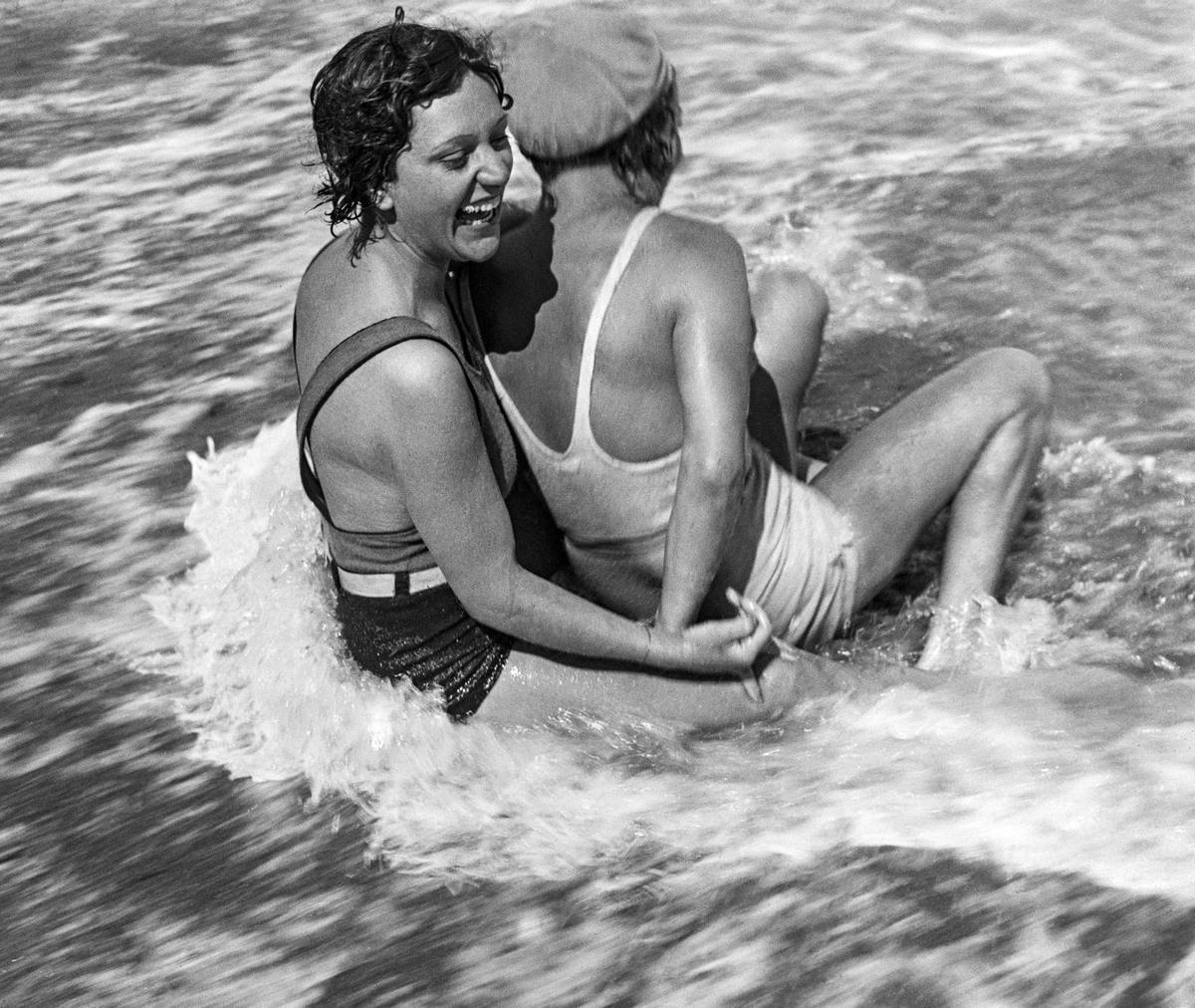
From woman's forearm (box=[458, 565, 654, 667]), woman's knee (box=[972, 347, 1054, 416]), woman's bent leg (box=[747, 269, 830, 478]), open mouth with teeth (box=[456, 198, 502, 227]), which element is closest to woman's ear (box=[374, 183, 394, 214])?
open mouth with teeth (box=[456, 198, 502, 227])

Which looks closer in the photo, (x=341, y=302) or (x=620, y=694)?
(x=341, y=302)

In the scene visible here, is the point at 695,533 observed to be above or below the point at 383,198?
below

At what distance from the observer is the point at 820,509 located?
3.71m

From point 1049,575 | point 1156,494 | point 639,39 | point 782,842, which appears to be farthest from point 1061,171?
point 782,842

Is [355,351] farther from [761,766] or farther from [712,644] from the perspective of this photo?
[761,766]

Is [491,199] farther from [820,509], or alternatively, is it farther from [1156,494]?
[1156,494]

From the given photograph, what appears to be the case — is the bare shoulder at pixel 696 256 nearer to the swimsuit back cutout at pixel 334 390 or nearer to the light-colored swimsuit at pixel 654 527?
the light-colored swimsuit at pixel 654 527

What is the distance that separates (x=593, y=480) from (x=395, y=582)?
0.46 metres

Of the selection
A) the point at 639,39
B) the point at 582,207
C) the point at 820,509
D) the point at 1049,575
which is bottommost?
the point at 1049,575

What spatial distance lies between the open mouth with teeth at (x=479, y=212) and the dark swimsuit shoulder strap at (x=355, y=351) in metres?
0.24

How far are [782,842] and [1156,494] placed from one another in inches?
70.7

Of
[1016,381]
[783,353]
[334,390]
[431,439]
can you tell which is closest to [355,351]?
[334,390]

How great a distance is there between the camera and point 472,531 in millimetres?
3002

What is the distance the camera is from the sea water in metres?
2.90
